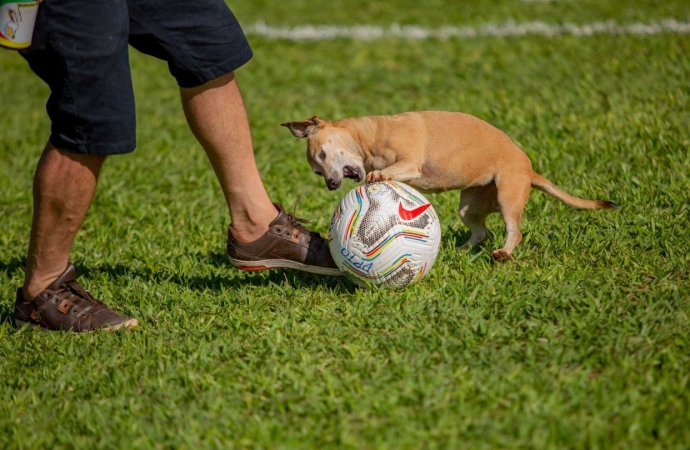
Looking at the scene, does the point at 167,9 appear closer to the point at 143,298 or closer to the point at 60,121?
the point at 60,121

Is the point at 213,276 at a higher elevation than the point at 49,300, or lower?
lower

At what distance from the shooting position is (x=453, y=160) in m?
4.67

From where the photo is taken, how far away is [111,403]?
3.32 m

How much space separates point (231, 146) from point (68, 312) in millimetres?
1130

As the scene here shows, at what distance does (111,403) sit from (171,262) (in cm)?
170

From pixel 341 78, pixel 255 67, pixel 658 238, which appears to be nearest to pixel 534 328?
pixel 658 238

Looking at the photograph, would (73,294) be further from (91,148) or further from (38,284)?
(91,148)

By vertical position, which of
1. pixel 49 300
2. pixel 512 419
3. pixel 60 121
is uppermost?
pixel 60 121

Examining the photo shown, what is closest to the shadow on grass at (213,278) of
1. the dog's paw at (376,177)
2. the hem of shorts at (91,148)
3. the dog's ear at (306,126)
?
the dog's paw at (376,177)

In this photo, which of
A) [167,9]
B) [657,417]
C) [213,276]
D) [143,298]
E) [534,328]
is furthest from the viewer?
[213,276]

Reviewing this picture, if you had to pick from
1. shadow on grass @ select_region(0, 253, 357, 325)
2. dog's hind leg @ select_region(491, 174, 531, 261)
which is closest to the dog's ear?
shadow on grass @ select_region(0, 253, 357, 325)

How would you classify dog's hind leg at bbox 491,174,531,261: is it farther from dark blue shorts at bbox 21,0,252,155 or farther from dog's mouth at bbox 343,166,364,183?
dark blue shorts at bbox 21,0,252,155

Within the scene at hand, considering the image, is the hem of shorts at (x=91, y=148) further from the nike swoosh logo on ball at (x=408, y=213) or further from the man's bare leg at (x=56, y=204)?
the nike swoosh logo on ball at (x=408, y=213)

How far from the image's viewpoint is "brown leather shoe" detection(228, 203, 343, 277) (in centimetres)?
426
